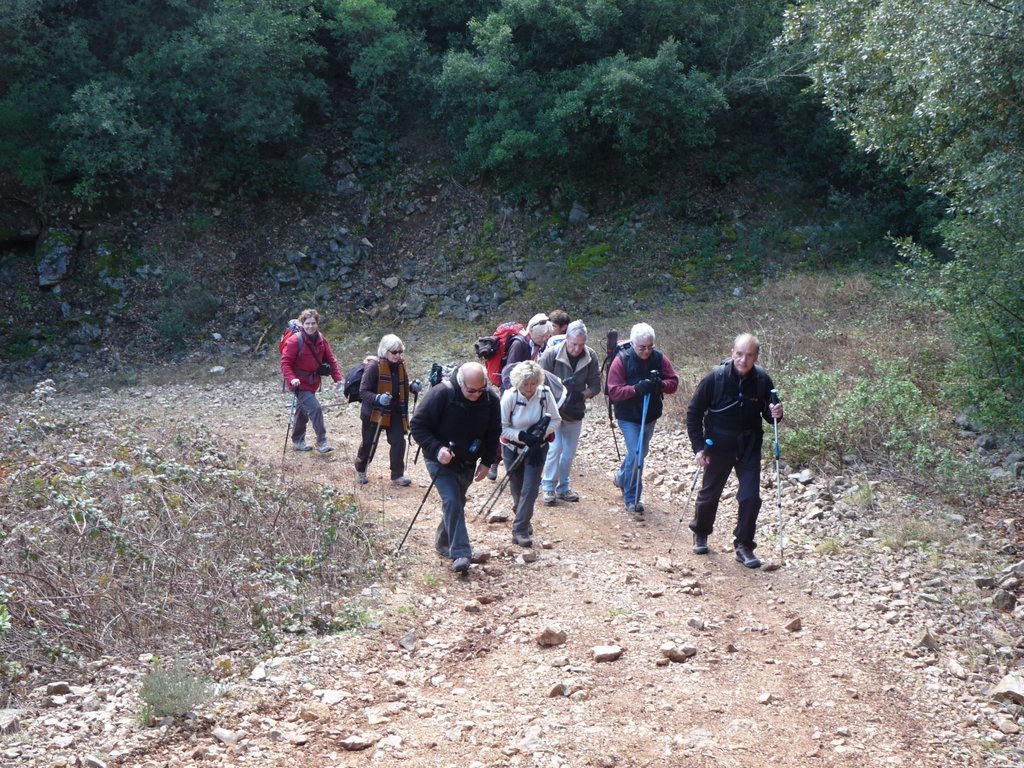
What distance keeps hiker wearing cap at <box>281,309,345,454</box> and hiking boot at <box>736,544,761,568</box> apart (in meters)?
5.29

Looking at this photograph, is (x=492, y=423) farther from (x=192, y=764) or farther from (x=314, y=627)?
(x=192, y=764)

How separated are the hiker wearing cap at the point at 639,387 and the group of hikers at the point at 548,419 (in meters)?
0.01

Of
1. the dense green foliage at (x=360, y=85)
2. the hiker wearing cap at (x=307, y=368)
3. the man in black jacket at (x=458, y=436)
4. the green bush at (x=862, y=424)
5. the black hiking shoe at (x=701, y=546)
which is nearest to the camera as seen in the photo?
the man in black jacket at (x=458, y=436)

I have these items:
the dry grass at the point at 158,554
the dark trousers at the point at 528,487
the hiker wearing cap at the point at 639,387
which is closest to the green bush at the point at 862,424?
the hiker wearing cap at the point at 639,387

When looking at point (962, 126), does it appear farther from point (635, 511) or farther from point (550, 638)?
point (550, 638)

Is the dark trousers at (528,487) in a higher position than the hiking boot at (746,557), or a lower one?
higher

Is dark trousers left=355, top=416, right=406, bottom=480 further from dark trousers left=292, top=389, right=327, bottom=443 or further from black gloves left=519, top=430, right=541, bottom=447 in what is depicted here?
black gloves left=519, top=430, right=541, bottom=447

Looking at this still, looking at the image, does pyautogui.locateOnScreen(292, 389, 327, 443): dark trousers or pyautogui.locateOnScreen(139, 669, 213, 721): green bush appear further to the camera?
pyautogui.locateOnScreen(292, 389, 327, 443): dark trousers

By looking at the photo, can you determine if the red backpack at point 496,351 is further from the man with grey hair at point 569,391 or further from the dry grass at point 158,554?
the dry grass at point 158,554

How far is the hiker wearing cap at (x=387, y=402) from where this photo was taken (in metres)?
10.0

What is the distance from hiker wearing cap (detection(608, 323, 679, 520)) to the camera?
8734mm

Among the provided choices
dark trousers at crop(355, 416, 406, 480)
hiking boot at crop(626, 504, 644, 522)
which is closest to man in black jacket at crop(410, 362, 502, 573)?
hiking boot at crop(626, 504, 644, 522)

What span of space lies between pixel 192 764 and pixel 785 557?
5.23m

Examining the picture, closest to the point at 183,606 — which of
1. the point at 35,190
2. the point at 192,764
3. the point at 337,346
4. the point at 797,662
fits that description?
the point at 192,764
